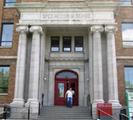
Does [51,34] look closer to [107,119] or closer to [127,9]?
[127,9]

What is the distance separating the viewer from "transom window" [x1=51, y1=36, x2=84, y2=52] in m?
27.3

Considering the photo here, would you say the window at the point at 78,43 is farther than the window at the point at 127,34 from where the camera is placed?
Yes

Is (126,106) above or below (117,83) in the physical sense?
below

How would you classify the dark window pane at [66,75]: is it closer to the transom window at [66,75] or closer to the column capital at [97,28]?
the transom window at [66,75]

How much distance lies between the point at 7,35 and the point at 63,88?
7.42 m

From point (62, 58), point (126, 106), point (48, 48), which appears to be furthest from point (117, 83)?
point (48, 48)

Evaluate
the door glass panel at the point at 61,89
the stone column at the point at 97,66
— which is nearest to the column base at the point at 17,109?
the door glass panel at the point at 61,89

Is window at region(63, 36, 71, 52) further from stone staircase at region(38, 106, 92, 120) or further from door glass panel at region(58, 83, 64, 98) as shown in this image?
Result: stone staircase at region(38, 106, 92, 120)

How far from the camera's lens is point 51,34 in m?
27.5

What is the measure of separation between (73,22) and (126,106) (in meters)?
8.47

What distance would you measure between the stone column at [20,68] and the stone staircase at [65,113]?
2126 mm

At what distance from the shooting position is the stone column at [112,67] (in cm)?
2294

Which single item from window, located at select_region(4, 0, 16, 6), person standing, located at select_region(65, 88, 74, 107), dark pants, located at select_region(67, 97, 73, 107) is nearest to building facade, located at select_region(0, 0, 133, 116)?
window, located at select_region(4, 0, 16, 6)

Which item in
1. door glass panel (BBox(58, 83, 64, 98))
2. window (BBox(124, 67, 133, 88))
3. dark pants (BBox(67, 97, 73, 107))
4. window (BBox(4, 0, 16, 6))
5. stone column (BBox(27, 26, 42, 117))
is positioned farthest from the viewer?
window (BBox(4, 0, 16, 6))
